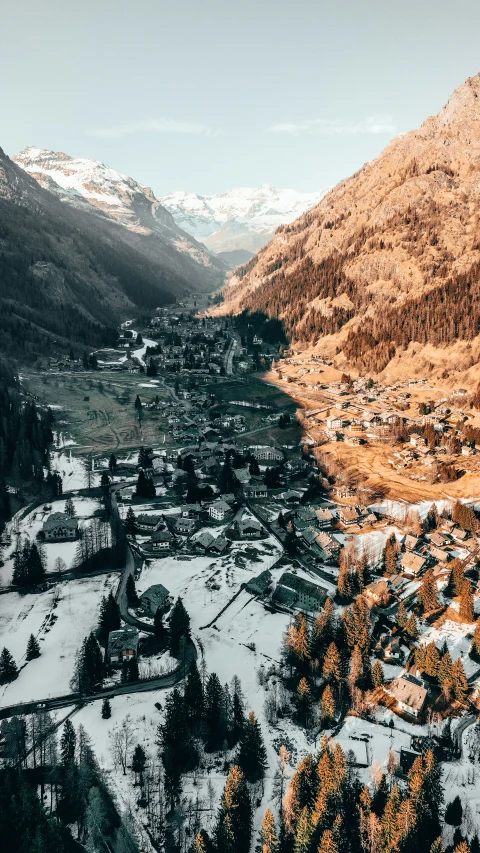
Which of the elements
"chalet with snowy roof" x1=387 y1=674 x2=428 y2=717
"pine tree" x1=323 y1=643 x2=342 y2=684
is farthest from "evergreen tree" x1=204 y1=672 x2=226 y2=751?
"chalet with snowy roof" x1=387 y1=674 x2=428 y2=717

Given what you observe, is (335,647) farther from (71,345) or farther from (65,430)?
(71,345)

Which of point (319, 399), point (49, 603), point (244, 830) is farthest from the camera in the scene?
point (319, 399)

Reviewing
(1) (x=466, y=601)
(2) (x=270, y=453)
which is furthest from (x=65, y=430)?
(1) (x=466, y=601)

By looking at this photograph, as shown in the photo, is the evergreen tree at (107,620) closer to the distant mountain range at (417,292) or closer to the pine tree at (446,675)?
the pine tree at (446,675)

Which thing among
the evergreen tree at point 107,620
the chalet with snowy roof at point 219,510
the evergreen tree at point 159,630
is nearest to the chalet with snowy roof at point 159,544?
the chalet with snowy roof at point 219,510

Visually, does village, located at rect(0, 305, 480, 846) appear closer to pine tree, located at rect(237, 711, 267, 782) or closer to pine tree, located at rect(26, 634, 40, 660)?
pine tree, located at rect(26, 634, 40, 660)

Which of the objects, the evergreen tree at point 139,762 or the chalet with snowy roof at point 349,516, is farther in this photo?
the chalet with snowy roof at point 349,516
